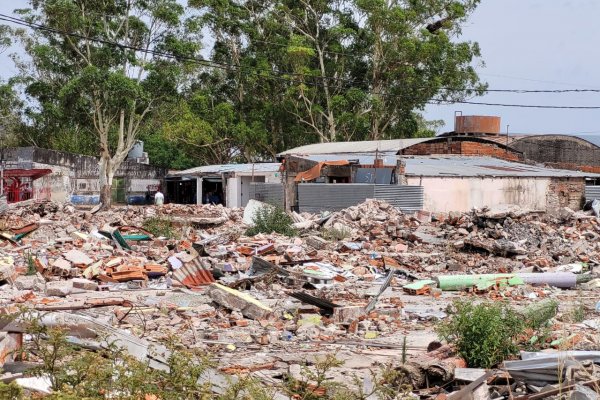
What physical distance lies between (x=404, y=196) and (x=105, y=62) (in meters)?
18.7

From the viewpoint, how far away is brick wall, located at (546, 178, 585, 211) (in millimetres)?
31344

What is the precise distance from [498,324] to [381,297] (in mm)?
5696

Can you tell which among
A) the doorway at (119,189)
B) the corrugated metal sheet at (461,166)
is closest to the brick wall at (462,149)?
the corrugated metal sheet at (461,166)

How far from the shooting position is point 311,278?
15.3 metres

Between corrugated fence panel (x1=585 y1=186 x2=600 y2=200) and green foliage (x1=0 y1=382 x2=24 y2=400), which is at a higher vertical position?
corrugated fence panel (x1=585 y1=186 x2=600 y2=200)

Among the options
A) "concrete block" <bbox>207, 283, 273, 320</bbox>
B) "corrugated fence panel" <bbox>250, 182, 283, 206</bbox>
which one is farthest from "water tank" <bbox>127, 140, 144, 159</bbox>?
"concrete block" <bbox>207, 283, 273, 320</bbox>

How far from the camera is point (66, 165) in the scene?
44.0m

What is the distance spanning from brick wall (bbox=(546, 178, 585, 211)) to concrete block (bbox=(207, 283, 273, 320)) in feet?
70.8

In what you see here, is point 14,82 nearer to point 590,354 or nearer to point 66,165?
point 66,165

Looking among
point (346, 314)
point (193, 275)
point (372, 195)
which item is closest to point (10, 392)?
point (346, 314)

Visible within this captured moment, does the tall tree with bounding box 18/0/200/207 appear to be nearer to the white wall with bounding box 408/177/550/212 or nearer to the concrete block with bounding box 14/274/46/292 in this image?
the white wall with bounding box 408/177/550/212

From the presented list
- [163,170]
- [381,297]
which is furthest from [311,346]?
[163,170]

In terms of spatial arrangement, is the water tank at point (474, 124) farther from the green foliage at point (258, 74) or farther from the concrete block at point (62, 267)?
the concrete block at point (62, 267)

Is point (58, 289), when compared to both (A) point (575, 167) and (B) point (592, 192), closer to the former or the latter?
(B) point (592, 192)
